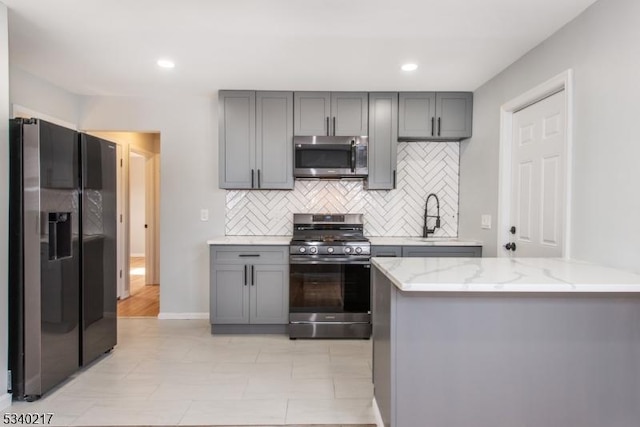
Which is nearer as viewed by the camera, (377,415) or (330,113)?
(377,415)

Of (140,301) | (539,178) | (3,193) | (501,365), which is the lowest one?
(140,301)

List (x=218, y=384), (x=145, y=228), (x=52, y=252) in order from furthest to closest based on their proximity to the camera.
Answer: (x=145, y=228) < (x=218, y=384) < (x=52, y=252)

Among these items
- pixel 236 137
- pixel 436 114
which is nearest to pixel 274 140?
pixel 236 137

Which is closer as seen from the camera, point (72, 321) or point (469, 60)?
point (72, 321)

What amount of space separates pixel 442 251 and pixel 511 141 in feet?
3.67

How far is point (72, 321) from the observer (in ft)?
7.89

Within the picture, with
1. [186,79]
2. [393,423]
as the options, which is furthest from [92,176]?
[393,423]

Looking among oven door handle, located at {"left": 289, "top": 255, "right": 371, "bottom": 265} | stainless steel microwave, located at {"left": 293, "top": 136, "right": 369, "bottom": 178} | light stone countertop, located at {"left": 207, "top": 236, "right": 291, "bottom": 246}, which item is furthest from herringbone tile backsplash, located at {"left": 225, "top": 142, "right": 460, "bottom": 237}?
oven door handle, located at {"left": 289, "top": 255, "right": 371, "bottom": 265}

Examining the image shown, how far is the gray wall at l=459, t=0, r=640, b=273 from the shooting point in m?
1.74

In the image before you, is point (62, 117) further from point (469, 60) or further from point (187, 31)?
point (469, 60)

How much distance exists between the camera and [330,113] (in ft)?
11.5

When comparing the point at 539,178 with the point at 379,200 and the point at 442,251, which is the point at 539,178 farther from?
the point at 379,200

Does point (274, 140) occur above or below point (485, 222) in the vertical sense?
above

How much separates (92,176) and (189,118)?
1457 mm
